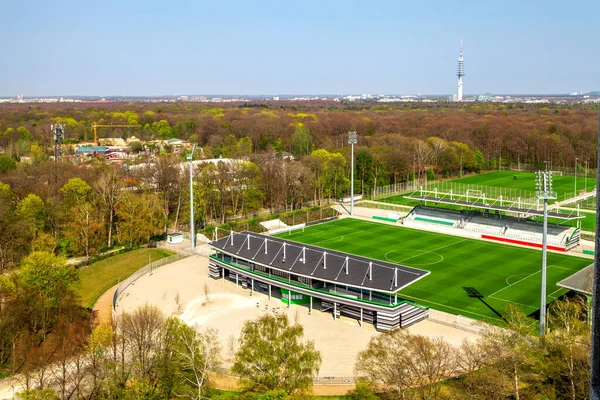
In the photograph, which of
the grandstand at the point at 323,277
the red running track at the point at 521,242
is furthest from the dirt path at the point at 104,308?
the red running track at the point at 521,242

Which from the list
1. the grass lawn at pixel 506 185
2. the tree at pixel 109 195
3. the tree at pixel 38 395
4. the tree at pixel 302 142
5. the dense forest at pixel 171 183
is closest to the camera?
the tree at pixel 38 395

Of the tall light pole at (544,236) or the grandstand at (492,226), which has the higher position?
the tall light pole at (544,236)

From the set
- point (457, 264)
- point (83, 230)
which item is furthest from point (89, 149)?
point (457, 264)

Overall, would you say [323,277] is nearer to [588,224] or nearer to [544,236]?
[544,236]

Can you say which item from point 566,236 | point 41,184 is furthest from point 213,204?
point 566,236

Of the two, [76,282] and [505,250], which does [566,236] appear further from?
[76,282]

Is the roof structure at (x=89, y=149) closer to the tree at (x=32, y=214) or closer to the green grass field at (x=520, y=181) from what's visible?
the tree at (x=32, y=214)

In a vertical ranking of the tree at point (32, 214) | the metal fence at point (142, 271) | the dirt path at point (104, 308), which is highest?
the tree at point (32, 214)

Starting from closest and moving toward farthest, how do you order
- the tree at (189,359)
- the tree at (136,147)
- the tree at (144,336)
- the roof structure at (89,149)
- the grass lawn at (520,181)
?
the tree at (189,359)
the tree at (144,336)
the grass lawn at (520,181)
the roof structure at (89,149)
the tree at (136,147)

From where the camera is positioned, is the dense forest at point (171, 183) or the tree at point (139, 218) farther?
the tree at point (139, 218)
